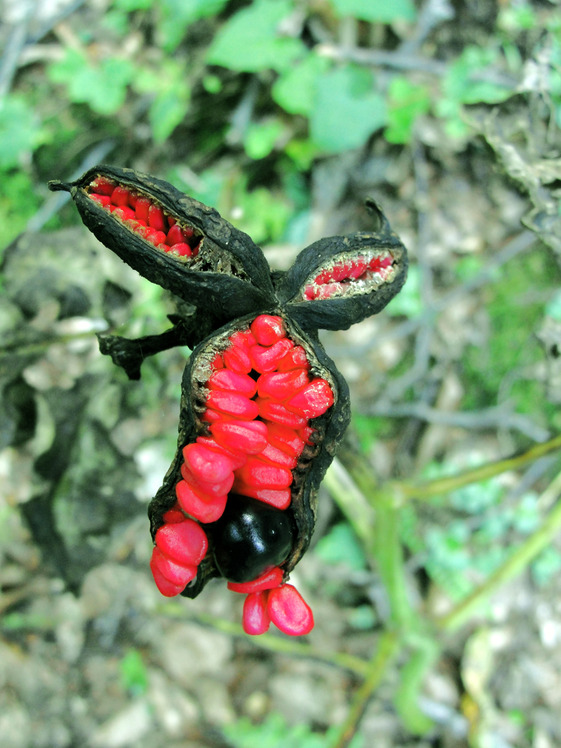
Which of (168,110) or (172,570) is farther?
(168,110)

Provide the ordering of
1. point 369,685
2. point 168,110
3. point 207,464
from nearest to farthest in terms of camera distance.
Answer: point 207,464 → point 369,685 → point 168,110

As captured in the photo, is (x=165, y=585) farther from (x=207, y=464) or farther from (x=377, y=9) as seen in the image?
(x=377, y=9)

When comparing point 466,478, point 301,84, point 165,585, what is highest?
point 301,84

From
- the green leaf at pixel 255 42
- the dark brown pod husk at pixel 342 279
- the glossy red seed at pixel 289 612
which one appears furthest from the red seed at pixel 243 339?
the green leaf at pixel 255 42

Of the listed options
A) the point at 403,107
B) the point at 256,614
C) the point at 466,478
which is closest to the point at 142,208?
the point at 256,614

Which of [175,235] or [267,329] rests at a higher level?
[175,235]

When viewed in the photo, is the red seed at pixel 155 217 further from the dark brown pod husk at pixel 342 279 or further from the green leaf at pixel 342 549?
the green leaf at pixel 342 549

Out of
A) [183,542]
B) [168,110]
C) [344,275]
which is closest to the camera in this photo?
[183,542]
